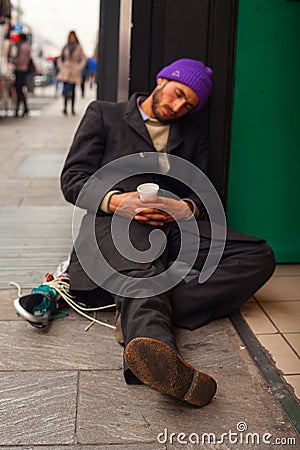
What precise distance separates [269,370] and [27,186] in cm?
406

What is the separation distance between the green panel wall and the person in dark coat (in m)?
0.52

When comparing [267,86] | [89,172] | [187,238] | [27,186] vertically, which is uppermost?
[267,86]

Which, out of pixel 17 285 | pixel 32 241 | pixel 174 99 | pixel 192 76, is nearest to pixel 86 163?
pixel 174 99

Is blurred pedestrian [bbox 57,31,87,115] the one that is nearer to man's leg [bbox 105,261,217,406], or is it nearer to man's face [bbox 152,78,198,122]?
man's face [bbox 152,78,198,122]

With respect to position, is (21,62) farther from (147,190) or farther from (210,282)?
(210,282)

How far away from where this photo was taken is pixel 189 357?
106 inches

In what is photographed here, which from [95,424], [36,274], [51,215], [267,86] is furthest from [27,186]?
[95,424]

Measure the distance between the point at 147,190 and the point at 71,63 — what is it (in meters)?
10.3

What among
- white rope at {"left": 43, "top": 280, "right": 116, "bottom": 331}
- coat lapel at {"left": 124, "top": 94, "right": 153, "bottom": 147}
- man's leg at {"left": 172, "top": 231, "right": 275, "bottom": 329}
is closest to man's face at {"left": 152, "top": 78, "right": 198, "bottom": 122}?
coat lapel at {"left": 124, "top": 94, "right": 153, "bottom": 147}

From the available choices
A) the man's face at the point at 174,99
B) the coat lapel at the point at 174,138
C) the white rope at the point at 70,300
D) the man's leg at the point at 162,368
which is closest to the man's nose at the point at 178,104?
the man's face at the point at 174,99

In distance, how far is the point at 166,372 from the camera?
7.22 feet

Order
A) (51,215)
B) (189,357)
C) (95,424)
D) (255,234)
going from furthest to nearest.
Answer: (51,215) < (255,234) < (189,357) < (95,424)

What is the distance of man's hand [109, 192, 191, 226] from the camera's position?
2.98m

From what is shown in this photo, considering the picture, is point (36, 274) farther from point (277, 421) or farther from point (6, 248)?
point (277, 421)
